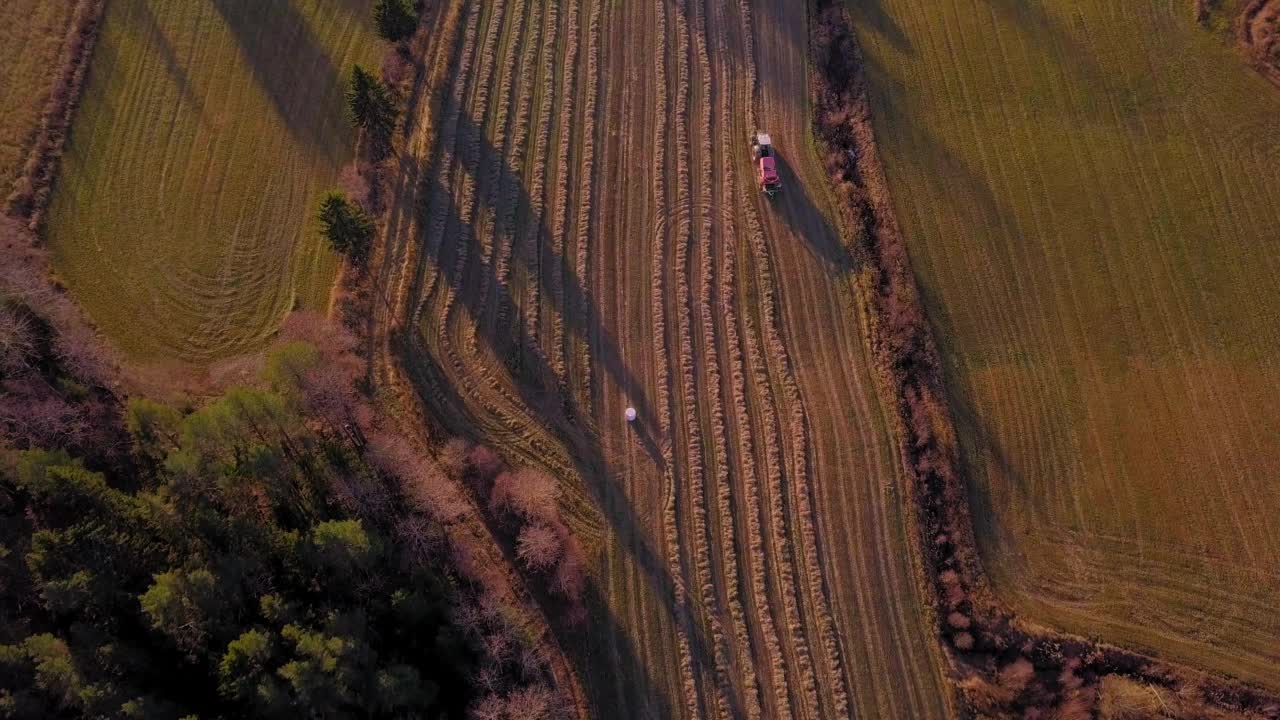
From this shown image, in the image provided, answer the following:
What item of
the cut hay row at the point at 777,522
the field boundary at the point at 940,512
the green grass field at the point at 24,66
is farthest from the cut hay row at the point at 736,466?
the green grass field at the point at 24,66

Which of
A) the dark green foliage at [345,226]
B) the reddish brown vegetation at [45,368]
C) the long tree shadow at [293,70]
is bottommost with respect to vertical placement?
the reddish brown vegetation at [45,368]

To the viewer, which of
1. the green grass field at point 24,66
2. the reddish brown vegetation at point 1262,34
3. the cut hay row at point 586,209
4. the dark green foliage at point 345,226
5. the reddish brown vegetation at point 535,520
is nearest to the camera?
the reddish brown vegetation at point 535,520

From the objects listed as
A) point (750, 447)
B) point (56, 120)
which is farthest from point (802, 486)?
point (56, 120)

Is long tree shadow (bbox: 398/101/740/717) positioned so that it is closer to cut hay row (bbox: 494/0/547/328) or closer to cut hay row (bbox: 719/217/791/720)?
cut hay row (bbox: 494/0/547/328)

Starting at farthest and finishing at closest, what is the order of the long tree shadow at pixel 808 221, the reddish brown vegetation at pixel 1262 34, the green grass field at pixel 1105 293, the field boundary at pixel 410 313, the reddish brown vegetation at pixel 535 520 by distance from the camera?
1. the reddish brown vegetation at pixel 1262 34
2. the long tree shadow at pixel 808 221
3. the green grass field at pixel 1105 293
4. the reddish brown vegetation at pixel 535 520
5. the field boundary at pixel 410 313

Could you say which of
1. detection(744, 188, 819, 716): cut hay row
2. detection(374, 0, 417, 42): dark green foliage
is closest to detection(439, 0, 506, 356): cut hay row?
detection(374, 0, 417, 42): dark green foliage

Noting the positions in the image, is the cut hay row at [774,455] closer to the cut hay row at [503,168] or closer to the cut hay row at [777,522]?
the cut hay row at [777,522]

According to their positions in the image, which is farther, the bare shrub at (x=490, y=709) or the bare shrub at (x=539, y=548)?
the bare shrub at (x=539, y=548)
